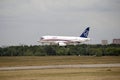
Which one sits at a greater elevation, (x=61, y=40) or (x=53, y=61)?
(x=61, y=40)

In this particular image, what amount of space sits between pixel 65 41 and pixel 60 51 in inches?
2606

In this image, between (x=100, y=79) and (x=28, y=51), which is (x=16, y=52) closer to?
(x=28, y=51)

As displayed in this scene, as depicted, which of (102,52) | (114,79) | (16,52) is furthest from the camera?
(16,52)

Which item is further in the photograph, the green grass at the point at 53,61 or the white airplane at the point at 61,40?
the white airplane at the point at 61,40

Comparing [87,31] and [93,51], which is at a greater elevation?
[87,31]

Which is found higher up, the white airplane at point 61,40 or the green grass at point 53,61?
the white airplane at point 61,40

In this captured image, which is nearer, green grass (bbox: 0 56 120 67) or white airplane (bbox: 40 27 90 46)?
green grass (bbox: 0 56 120 67)

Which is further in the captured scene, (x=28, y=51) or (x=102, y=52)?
(x=28, y=51)

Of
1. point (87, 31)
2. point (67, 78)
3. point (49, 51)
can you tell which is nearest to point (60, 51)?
point (49, 51)

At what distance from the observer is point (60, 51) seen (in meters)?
93.4

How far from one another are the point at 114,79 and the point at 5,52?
63.8m

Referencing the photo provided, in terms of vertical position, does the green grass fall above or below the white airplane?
below

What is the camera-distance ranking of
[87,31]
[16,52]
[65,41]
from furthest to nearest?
[87,31] < [65,41] < [16,52]

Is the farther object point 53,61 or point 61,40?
point 61,40
